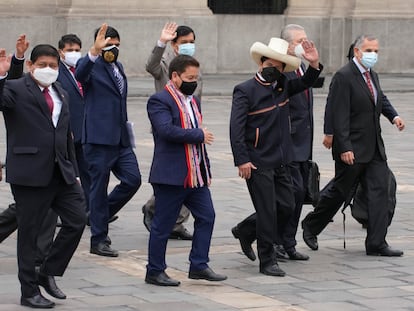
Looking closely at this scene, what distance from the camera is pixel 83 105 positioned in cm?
1134

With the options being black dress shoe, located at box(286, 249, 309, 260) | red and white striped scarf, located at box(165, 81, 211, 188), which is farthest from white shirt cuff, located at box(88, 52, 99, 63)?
black dress shoe, located at box(286, 249, 309, 260)

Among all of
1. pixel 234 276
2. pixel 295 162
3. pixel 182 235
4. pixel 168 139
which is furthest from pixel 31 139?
pixel 182 235

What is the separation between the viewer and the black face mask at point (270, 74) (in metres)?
9.78

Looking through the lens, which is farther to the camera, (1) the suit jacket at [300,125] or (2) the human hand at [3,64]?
(1) the suit jacket at [300,125]

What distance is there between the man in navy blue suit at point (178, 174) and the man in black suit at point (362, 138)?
155 cm

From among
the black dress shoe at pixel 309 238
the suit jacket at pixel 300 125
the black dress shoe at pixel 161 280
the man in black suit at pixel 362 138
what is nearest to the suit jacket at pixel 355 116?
the man in black suit at pixel 362 138

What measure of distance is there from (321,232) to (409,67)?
853 inches

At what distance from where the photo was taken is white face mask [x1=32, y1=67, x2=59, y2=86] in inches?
336

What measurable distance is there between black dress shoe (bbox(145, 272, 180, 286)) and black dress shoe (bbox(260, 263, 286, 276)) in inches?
28.7

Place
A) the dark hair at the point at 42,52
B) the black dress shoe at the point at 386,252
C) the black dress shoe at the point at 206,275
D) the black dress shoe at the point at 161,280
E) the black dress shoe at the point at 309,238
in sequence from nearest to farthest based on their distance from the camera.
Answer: the dark hair at the point at 42,52 < the black dress shoe at the point at 161,280 < the black dress shoe at the point at 206,275 < the black dress shoe at the point at 386,252 < the black dress shoe at the point at 309,238

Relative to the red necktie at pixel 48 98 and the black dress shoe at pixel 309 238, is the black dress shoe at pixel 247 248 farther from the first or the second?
the red necktie at pixel 48 98

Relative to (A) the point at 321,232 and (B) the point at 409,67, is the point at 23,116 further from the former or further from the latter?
(B) the point at 409,67

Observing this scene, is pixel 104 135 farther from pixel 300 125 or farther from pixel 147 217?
pixel 300 125

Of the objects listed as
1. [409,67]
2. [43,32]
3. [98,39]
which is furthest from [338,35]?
[98,39]
